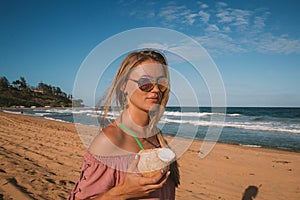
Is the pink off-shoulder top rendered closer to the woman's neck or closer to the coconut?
the coconut

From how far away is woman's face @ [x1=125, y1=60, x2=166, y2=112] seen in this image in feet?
4.64

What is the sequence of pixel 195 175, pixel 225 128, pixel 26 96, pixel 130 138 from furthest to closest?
pixel 26 96, pixel 225 128, pixel 195 175, pixel 130 138

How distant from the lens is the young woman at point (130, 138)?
107cm

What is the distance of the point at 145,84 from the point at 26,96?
10370cm

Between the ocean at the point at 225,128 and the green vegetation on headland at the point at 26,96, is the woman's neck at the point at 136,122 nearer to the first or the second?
the ocean at the point at 225,128

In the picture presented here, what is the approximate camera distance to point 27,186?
167 inches

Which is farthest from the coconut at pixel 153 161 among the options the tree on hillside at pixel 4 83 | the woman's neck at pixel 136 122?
the tree on hillside at pixel 4 83

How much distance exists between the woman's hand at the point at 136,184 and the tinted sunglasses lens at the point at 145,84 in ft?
1.57

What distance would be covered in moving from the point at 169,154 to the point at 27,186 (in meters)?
4.09

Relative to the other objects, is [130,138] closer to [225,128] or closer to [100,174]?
[100,174]

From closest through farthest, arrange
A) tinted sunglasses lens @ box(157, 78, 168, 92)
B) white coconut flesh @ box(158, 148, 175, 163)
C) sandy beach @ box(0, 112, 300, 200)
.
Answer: white coconut flesh @ box(158, 148, 175, 163)
tinted sunglasses lens @ box(157, 78, 168, 92)
sandy beach @ box(0, 112, 300, 200)

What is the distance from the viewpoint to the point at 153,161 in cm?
107

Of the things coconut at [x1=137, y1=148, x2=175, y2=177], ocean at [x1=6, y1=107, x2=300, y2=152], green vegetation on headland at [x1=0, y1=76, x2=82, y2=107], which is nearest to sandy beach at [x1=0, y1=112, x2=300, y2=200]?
ocean at [x1=6, y1=107, x2=300, y2=152]

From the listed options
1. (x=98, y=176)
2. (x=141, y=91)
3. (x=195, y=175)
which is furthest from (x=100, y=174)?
(x=195, y=175)
